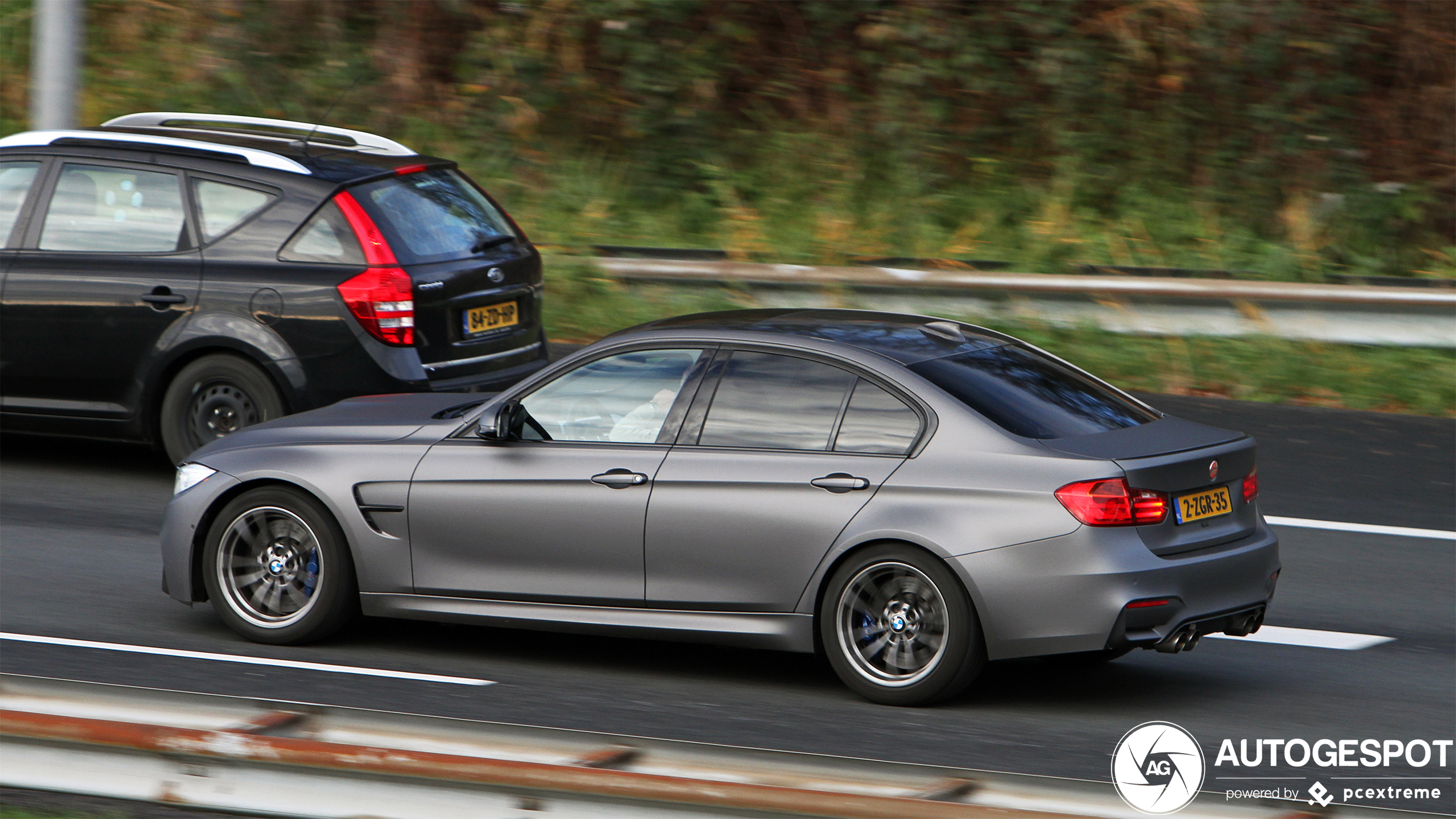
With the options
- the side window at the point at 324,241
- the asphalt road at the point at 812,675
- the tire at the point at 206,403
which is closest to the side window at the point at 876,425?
the asphalt road at the point at 812,675

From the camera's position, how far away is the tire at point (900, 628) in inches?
233

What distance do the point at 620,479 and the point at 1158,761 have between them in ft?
7.16

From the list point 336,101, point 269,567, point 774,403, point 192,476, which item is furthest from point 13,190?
point 336,101

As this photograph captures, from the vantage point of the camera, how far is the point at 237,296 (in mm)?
9117

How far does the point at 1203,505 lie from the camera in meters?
Result: 6.12

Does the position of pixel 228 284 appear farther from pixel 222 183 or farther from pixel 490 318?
pixel 490 318

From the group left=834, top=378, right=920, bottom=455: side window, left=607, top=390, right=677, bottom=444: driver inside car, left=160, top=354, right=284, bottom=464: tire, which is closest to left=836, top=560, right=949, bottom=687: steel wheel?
left=834, top=378, right=920, bottom=455: side window

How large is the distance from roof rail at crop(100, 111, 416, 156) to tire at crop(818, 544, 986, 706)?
4.86 metres

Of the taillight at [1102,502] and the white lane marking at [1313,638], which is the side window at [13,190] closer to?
the taillight at [1102,502]

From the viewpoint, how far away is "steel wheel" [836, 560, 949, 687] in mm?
5980

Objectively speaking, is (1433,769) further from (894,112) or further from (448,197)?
(894,112)

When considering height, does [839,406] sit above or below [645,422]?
above

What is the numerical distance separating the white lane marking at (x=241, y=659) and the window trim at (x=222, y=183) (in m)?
2.96

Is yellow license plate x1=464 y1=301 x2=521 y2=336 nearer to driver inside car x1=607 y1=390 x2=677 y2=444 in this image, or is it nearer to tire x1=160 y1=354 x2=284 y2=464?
tire x1=160 y1=354 x2=284 y2=464
